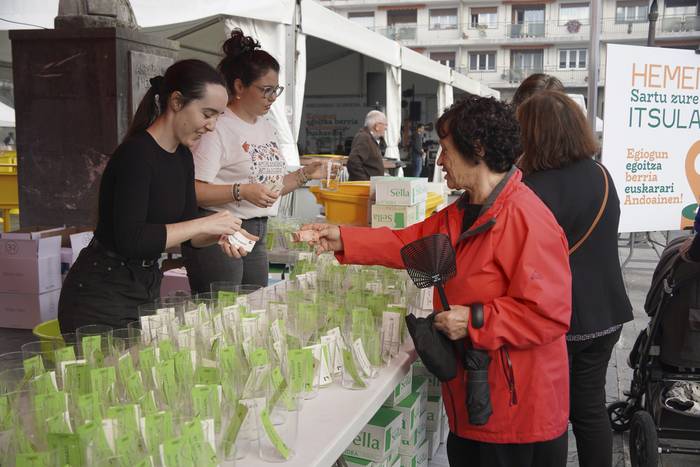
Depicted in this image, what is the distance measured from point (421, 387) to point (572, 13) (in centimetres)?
4111

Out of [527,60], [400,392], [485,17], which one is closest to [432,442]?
[400,392]

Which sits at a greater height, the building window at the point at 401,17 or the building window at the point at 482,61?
the building window at the point at 401,17

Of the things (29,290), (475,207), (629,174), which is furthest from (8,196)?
(475,207)

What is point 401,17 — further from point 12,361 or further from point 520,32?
point 12,361

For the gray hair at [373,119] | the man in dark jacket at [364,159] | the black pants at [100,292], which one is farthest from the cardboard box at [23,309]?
the gray hair at [373,119]

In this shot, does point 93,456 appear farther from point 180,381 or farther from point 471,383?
point 471,383

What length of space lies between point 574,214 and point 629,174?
3.30 metres

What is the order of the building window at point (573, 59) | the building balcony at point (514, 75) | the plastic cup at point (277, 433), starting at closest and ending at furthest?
1. the plastic cup at point (277, 433)
2. the building balcony at point (514, 75)
3. the building window at point (573, 59)

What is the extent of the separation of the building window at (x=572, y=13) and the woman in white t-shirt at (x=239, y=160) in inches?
Result: 1584

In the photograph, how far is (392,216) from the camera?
11.9 feet

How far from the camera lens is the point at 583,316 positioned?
2.37 meters

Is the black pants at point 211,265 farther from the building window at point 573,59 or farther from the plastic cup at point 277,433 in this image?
the building window at point 573,59

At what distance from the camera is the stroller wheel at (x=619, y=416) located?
133 inches

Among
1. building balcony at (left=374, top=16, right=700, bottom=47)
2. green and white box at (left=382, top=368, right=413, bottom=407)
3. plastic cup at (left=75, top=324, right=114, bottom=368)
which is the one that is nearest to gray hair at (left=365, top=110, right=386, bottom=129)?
green and white box at (left=382, top=368, right=413, bottom=407)
